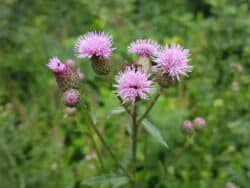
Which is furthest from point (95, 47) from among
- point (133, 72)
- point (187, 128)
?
point (187, 128)

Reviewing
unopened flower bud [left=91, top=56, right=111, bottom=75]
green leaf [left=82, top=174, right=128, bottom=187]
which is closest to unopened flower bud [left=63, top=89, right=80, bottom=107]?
unopened flower bud [left=91, top=56, right=111, bottom=75]

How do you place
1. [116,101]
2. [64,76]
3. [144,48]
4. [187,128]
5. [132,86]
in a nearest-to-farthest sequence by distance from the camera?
[132,86] → [64,76] → [144,48] → [187,128] → [116,101]

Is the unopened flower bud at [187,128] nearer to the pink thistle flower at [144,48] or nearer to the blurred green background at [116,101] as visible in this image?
the blurred green background at [116,101]

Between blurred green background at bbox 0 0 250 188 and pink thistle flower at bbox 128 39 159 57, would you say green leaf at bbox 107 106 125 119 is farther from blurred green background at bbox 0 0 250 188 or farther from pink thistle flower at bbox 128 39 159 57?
pink thistle flower at bbox 128 39 159 57

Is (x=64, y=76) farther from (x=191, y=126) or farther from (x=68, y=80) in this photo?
(x=191, y=126)

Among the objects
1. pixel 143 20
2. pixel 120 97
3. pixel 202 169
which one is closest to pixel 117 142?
pixel 202 169

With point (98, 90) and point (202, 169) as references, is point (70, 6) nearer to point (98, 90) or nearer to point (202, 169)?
point (98, 90)
